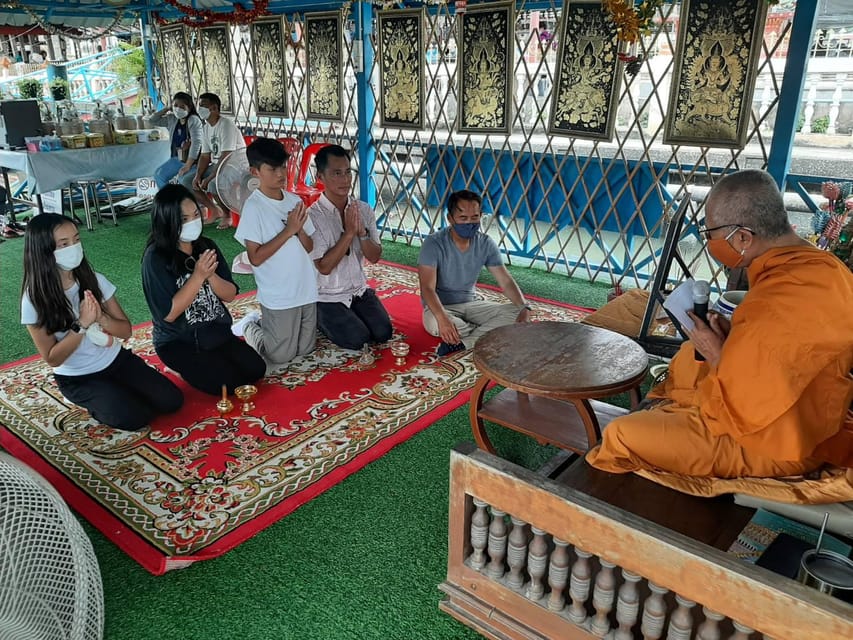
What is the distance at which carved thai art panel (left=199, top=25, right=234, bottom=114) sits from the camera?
6332 mm

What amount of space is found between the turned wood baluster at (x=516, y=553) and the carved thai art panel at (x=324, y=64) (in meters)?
4.70

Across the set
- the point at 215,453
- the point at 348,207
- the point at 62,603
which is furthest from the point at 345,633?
the point at 348,207

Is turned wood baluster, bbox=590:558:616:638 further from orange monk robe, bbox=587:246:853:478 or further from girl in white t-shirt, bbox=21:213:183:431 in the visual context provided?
girl in white t-shirt, bbox=21:213:183:431

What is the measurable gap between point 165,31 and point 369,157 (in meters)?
3.31

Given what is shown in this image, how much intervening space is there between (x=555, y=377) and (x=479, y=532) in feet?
2.32

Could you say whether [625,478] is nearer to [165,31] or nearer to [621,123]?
[165,31]

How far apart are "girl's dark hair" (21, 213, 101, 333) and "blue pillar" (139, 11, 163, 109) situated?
6.03 m

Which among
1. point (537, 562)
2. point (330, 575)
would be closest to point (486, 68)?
point (330, 575)

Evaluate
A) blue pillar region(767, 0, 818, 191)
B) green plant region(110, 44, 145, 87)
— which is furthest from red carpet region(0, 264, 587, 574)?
green plant region(110, 44, 145, 87)

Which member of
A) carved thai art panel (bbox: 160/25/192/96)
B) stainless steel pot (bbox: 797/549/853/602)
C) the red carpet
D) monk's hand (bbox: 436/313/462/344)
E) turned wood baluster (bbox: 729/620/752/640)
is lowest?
the red carpet

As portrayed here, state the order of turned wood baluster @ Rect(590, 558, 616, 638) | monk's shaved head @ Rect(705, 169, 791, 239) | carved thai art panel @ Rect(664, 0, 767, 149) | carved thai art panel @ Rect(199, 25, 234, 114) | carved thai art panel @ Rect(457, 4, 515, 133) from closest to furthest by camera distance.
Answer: turned wood baluster @ Rect(590, 558, 616, 638), monk's shaved head @ Rect(705, 169, 791, 239), carved thai art panel @ Rect(664, 0, 767, 149), carved thai art panel @ Rect(457, 4, 515, 133), carved thai art panel @ Rect(199, 25, 234, 114)

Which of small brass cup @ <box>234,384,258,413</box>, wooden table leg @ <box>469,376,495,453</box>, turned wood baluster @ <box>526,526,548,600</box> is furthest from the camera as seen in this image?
small brass cup @ <box>234,384,258,413</box>

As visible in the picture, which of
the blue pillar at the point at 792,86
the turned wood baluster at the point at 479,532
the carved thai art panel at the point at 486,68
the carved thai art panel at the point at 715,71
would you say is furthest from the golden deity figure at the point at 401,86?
the turned wood baluster at the point at 479,532

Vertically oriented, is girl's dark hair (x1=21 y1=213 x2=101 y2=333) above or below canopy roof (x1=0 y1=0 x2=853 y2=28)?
below
